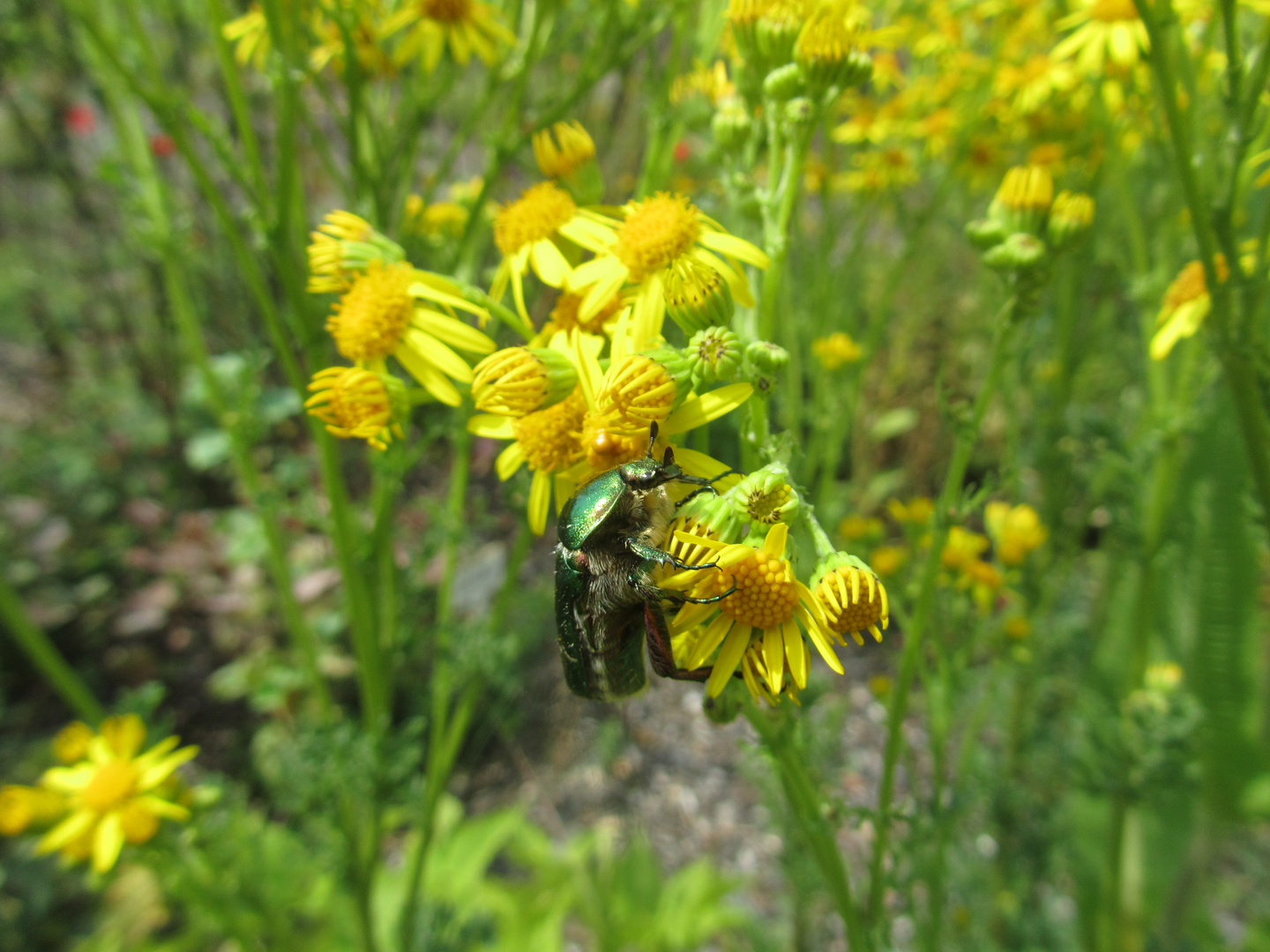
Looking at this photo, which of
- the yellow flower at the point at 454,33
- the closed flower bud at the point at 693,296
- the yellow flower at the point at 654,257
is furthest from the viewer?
the yellow flower at the point at 454,33

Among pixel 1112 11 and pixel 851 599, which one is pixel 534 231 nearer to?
pixel 851 599

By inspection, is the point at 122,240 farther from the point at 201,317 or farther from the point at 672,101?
the point at 672,101

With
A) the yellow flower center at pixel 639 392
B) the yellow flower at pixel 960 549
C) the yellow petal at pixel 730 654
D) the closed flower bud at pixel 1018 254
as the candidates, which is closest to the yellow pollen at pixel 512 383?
the yellow flower center at pixel 639 392

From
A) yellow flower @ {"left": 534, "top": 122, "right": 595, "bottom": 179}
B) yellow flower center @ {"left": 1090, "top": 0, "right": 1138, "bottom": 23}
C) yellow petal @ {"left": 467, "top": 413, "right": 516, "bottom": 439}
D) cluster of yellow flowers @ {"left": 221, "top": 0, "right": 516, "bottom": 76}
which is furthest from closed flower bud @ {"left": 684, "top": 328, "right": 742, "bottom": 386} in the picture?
yellow flower center @ {"left": 1090, "top": 0, "right": 1138, "bottom": 23}

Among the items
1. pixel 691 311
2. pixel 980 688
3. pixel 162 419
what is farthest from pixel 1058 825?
pixel 162 419

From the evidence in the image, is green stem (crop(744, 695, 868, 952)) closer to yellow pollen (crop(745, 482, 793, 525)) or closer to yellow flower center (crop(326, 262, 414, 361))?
yellow pollen (crop(745, 482, 793, 525))

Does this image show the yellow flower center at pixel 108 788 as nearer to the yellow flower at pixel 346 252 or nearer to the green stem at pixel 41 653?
the green stem at pixel 41 653
